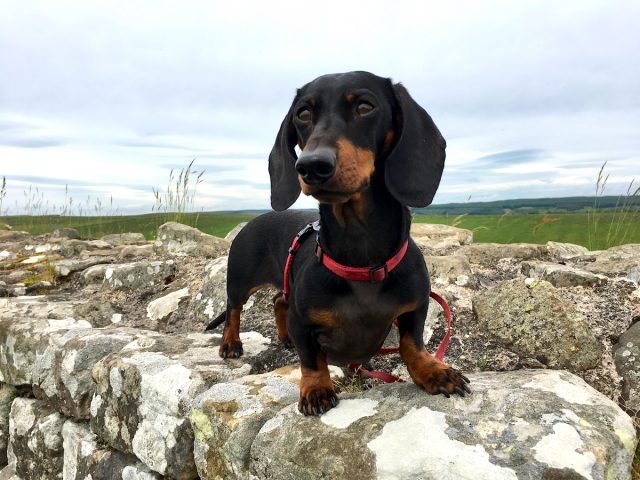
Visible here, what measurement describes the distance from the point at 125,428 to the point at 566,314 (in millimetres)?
2914

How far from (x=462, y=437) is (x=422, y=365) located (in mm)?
479

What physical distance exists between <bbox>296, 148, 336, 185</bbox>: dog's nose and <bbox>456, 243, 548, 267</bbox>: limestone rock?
3618 mm

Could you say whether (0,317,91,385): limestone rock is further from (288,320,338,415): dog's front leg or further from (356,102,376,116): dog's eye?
(356,102,376,116): dog's eye

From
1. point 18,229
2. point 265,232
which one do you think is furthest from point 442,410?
point 18,229

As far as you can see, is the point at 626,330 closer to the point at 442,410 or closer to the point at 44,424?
the point at 442,410

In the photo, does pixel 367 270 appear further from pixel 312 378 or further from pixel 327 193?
pixel 312 378

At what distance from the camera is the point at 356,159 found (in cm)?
210

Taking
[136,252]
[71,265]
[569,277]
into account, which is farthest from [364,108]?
[136,252]

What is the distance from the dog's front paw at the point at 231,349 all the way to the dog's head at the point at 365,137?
→ 1.32 m

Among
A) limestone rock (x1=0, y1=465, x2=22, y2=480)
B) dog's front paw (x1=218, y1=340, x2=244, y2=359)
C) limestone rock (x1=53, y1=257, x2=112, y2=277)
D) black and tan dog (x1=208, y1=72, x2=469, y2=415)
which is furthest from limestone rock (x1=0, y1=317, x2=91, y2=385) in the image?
black and tan dog (x1=208, y1=72, x2=469, y2=415)

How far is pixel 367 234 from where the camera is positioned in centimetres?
238

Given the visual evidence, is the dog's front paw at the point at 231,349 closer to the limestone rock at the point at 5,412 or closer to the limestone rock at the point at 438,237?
the limestone rock at the point at 5,412

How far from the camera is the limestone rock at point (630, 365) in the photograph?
269cm

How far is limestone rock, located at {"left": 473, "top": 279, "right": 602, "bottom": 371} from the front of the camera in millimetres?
2951
